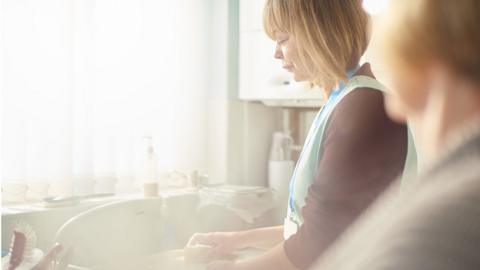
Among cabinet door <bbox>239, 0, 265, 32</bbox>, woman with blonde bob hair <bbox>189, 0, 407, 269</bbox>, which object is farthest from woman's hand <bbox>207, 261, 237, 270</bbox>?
cabinet door <bbox>239, 0, 265, 32</bbox>

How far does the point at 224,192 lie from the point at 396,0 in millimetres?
1656

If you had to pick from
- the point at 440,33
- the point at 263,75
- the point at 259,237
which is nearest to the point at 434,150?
the point at 440,33

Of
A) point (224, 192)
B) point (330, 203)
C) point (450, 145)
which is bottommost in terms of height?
point (224, 192)

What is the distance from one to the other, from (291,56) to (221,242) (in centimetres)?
34

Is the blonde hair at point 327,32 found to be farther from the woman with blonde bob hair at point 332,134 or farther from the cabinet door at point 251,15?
the cabinet door at point 251,15

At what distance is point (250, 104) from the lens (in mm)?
2273

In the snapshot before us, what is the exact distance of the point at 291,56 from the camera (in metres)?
0.95

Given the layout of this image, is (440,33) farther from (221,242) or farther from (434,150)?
(221,242)

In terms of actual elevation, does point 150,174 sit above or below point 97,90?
below

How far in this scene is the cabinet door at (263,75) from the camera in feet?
6.75

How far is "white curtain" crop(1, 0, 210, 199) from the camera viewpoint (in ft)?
5.50

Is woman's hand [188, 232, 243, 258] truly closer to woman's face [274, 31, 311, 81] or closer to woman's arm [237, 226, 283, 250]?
woman's arm [237, 226, 283, 250]

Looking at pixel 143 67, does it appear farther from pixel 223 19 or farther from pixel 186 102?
pixel 223 19

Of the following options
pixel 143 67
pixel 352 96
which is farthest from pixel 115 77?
pixel 352 96
